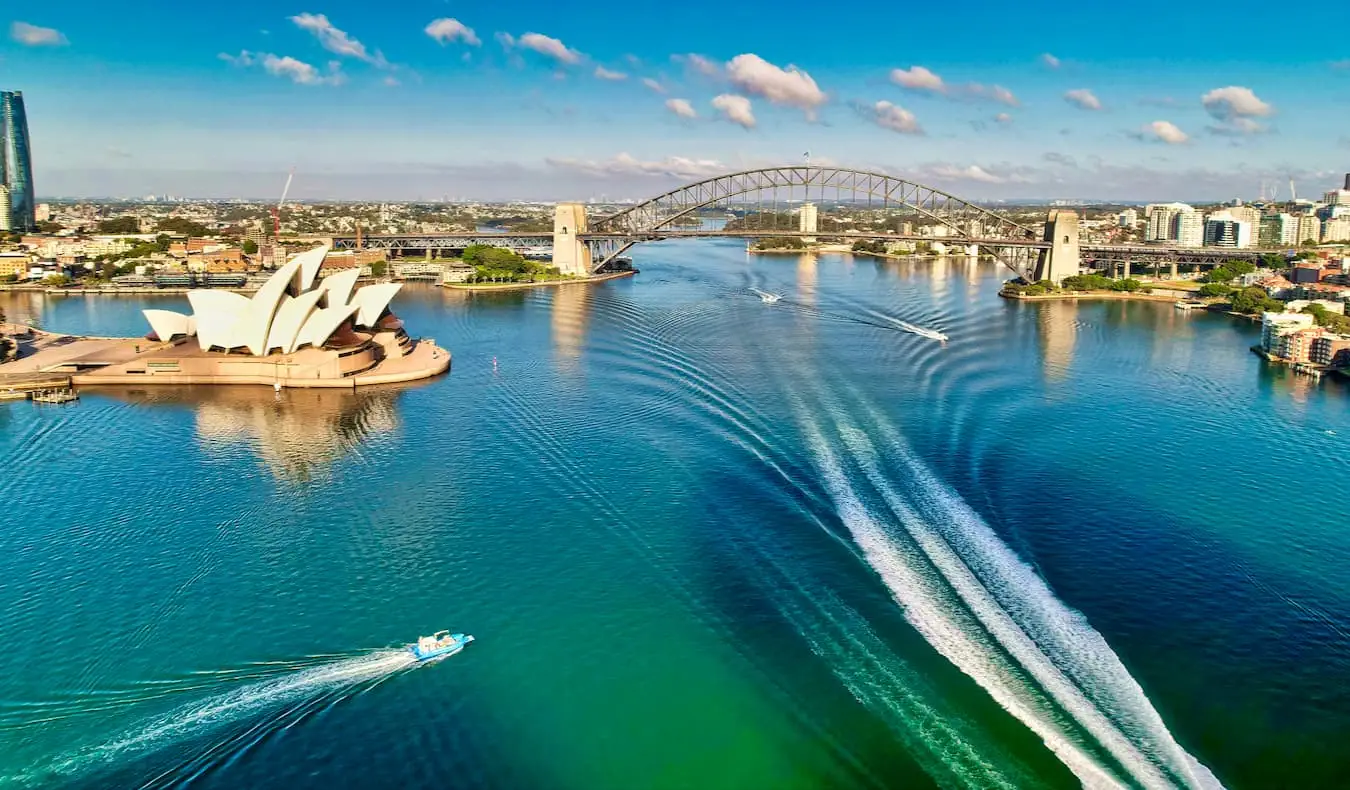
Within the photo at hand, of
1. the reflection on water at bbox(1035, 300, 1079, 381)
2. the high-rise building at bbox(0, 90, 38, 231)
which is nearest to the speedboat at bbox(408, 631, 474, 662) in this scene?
the reflection on water at bbox(1035, 300, 1079, 381)

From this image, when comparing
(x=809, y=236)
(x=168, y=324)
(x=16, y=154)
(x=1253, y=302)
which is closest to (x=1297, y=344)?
(x=1253, y=302)

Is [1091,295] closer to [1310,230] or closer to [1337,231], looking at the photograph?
[1310,230]

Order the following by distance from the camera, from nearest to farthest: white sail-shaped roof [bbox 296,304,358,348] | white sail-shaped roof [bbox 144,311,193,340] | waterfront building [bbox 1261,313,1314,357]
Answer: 1. white sail-shaped roof [bbox 296,304,358,348]
2. white sail-shaped roof [bbox 144,311,193,340]
3. waterfront building [bbox 1261,313,1314,357]

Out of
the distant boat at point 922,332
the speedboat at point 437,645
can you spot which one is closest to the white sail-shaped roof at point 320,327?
the speedboat at point 437,645

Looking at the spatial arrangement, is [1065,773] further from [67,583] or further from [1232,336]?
[1232,336]

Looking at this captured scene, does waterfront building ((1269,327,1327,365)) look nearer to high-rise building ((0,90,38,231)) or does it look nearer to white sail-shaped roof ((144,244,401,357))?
white sail-shaped roof ((144,244,401,357))

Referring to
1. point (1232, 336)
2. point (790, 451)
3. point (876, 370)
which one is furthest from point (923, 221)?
point (790, 451)
